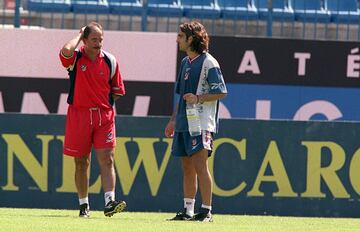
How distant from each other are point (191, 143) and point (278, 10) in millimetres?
5949

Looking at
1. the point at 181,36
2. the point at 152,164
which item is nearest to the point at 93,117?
the point at 181,36

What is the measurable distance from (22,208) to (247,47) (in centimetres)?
401

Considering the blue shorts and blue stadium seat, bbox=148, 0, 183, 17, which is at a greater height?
blue stadium seat, bbox=148, 0, 183, 17

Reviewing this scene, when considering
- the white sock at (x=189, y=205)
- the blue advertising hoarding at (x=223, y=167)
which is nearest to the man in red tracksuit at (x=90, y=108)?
A: the white sock at (x=189, y=205)

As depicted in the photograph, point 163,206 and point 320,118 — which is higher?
point 320,118

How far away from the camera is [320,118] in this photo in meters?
13.6

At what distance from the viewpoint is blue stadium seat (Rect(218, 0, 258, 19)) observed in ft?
46.2

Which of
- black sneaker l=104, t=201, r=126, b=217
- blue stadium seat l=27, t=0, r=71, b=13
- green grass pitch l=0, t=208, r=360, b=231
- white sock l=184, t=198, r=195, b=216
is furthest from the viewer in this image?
blue stadium seat l=27, t=0, r=71, b=13

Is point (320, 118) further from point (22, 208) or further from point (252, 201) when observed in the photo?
point (22, 208)

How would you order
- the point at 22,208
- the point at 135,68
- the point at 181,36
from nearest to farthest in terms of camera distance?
the point at 181,36 → the point at 22,208 → the point at 135,68

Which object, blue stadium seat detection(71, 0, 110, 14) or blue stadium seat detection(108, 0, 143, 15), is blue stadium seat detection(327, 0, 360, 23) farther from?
blue stadium seat detection(71, 0, 110, 14)

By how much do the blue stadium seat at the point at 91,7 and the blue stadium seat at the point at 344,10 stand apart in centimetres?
309

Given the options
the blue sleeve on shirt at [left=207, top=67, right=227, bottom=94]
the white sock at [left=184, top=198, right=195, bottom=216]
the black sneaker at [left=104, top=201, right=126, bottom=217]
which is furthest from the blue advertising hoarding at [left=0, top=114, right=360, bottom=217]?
the blue sleeve on shirt at [left=207, top=67, right=227, bottom=94]

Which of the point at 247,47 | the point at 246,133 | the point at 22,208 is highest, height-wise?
the point at 247,47
